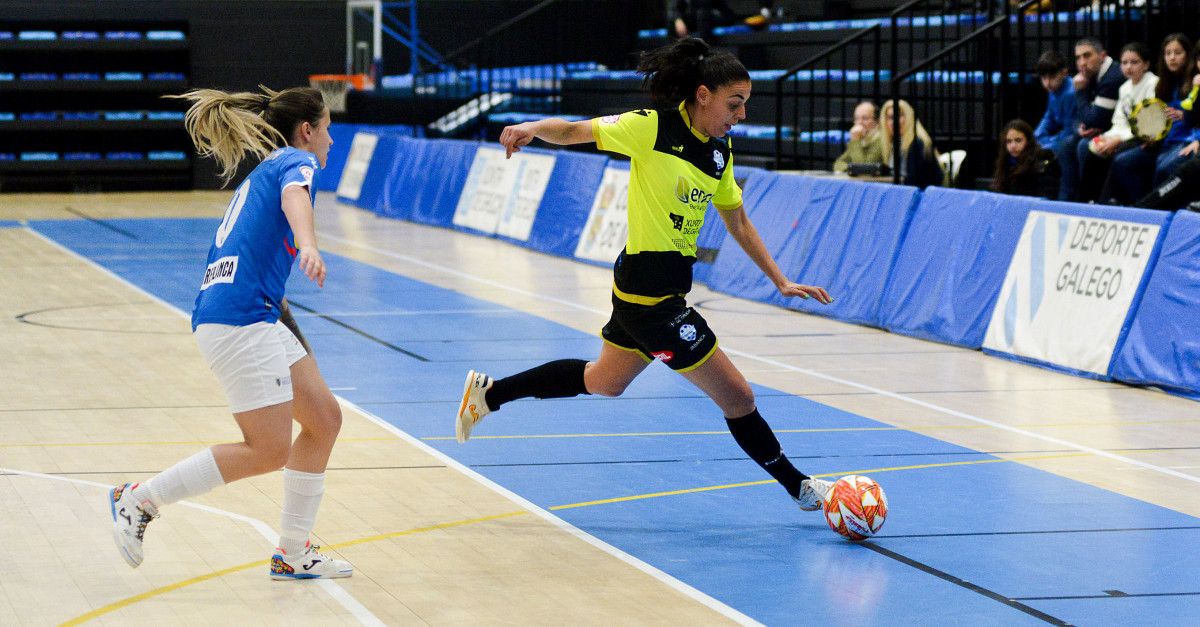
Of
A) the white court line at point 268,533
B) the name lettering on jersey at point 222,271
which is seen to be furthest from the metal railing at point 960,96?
the name lettering on jersey at point 222,271

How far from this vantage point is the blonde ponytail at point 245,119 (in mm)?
5570

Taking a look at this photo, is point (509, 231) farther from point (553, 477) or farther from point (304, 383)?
point (304, 383)

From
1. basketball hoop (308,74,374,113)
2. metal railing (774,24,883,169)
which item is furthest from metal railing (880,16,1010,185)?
basketball hoop (308,74,374,113)

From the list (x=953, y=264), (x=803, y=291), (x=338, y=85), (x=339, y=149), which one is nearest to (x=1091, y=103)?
(x=953, y=264)

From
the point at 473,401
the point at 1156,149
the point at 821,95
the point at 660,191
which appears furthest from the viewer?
the point at 821,95

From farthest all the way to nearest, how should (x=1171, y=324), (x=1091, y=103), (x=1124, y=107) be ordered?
(x=1091, y=103), (x=1124, y=107), (x=1171, y=324)

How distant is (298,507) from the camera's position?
18.8 feet

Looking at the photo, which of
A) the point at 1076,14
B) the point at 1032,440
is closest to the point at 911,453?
the point at 1032,440

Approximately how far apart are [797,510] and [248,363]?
2.66 meters

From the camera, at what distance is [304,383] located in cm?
564

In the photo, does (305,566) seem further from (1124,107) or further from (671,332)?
(1124,107)

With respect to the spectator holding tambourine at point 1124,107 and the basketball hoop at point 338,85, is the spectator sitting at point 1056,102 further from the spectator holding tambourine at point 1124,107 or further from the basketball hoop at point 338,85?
the basketball hoop at point 338,85

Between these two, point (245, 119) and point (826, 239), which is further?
point (826, 239)

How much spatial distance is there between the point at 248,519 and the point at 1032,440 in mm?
4283
